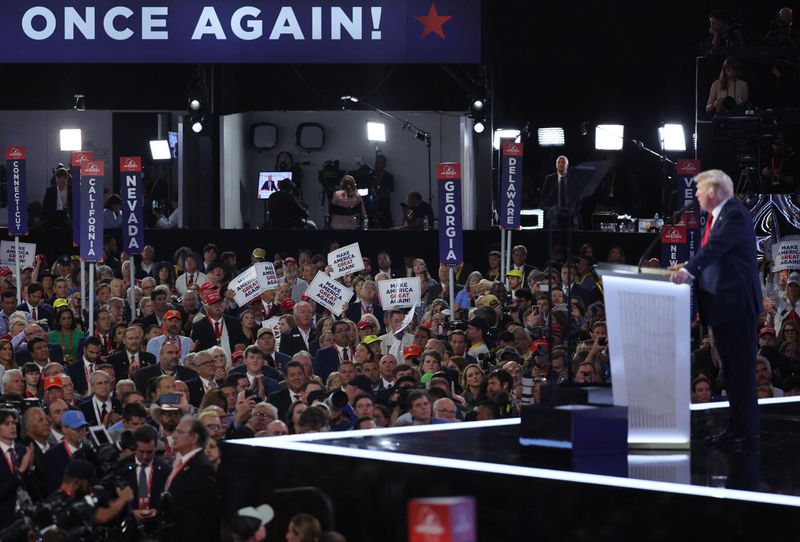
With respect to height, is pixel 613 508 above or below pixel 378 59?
below

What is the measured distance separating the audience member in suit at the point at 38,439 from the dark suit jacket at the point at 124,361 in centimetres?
329

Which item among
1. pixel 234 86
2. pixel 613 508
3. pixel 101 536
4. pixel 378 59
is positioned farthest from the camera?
pixel 234 86

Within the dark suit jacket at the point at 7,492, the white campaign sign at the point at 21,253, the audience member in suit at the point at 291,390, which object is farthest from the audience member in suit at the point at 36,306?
the dark suit jacket at the point at 7,492

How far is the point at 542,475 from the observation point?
6500mm

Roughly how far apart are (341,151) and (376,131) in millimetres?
929

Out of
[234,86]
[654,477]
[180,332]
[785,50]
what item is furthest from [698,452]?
[234,86]

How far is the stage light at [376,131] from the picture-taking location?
25016 mm

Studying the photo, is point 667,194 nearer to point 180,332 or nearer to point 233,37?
point 233,37

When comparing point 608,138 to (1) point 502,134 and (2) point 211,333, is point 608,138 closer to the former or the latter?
(1) point 502,134

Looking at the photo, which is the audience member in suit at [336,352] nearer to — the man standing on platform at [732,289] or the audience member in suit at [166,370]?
the audience member in suit at [166,370]

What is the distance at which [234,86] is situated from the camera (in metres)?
24.6

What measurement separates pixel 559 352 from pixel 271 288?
435 centimetres

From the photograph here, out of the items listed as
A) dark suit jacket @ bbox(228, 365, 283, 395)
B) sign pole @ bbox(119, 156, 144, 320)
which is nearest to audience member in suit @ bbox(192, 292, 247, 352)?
dark suit jacket @ bbox(228, 365, 283, 395)

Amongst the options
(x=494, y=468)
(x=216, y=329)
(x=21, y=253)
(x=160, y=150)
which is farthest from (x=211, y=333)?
(x=160, y=150)
